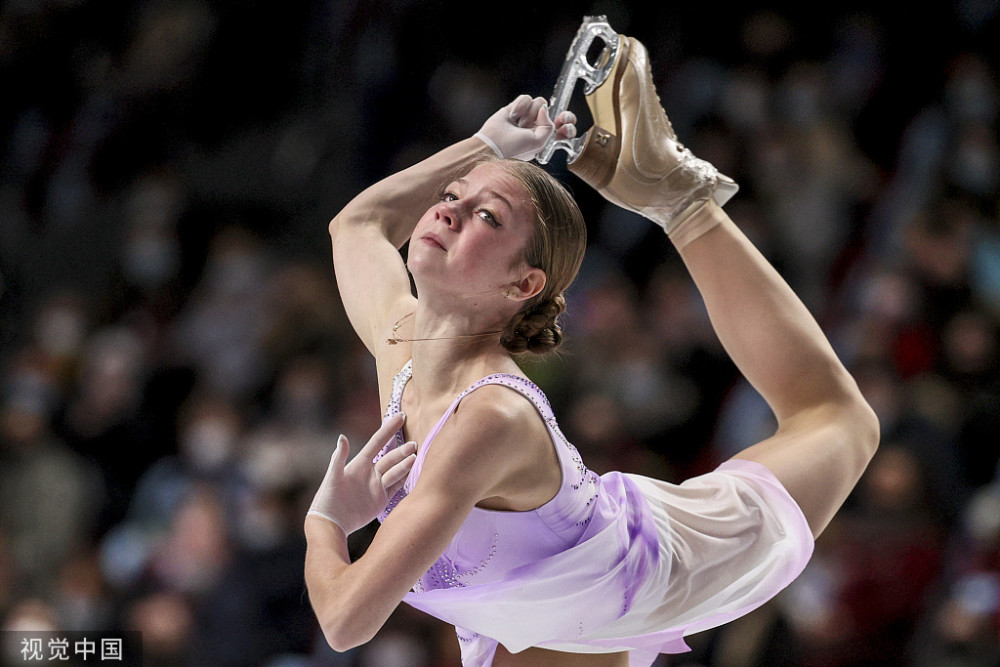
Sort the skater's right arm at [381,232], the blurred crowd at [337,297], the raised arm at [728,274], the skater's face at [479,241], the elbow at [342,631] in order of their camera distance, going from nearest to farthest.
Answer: the elbow at [342,631], the skater's face at [479,241], the skater's right arm at [381,232], the raised arm at [728,274], the blurred crowd at [337,297]

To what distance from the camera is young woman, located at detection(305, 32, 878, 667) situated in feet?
5.92

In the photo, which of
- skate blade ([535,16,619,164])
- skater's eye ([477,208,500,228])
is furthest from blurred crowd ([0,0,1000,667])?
skater's eye ([477,208,500,228])

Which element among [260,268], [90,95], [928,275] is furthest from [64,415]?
[928,275]

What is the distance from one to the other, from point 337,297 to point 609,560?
2789 millimetres

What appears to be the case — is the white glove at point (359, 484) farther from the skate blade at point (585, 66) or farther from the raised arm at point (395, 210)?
the skate blade at point (585, 66)

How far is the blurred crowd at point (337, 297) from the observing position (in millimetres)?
3824

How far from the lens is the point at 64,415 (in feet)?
14.4

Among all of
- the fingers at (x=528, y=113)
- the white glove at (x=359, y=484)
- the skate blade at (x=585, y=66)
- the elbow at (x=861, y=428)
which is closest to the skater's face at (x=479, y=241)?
the white glove at (x=359, y=484)

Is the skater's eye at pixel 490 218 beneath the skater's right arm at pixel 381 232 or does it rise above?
above

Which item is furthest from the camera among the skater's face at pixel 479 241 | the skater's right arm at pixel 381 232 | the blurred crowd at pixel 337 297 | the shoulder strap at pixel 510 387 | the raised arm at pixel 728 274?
the blurred crowd at pixel 337 297

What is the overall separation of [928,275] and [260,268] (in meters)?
2.79

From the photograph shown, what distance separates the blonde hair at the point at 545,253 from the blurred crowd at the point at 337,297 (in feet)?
6.19

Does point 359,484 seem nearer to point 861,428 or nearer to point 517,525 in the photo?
point 517,525

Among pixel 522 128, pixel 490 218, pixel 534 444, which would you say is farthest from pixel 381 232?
pixel 534 444
